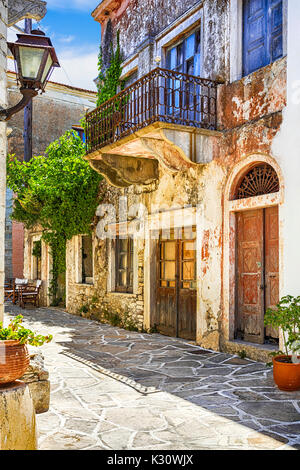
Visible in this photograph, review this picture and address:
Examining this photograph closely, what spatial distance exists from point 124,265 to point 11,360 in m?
8.84

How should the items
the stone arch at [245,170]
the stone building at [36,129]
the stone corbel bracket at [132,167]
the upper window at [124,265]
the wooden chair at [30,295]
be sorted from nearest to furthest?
the stone arch at [245,170], the stone corbel bracket at [132,167], the upper window at [124,265], the wooden chair at [30,295], the stone building at [36,129]

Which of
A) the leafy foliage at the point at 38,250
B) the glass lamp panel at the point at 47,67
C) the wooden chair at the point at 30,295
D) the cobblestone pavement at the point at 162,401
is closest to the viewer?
the cobblestone pavement at the point at 162,401

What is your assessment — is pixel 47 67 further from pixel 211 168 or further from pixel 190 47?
pixel 190 47

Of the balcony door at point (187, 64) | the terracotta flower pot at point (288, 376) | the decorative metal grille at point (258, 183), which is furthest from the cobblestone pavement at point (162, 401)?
the balcony door at point (187, 64)

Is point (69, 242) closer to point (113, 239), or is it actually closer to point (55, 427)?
point (113, 239)

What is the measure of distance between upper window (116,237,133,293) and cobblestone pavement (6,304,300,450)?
3009 mm

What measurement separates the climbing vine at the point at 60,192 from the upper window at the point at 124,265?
1.63 metres

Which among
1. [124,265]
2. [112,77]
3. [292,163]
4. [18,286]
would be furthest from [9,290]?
[292,163]

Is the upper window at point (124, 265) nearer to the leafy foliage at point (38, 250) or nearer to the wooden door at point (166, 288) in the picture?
the wooden door at point (166, 288)

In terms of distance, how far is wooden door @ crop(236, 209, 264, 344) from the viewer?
7602 millimetres

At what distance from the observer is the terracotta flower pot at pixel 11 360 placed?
3279mm

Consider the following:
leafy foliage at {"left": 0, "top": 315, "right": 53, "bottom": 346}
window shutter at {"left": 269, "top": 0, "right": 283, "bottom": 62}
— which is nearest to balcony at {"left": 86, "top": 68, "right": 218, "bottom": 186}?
window shutter at {"left": 269, "top": 0, "right": 283, "bottom": 62}

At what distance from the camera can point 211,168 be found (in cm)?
860

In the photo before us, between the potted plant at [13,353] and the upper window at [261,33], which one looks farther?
the upper window at [261,33]
